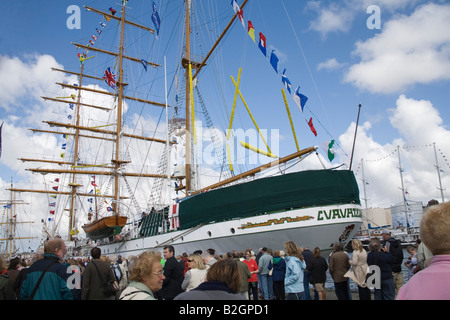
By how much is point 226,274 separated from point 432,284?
59.5 inches

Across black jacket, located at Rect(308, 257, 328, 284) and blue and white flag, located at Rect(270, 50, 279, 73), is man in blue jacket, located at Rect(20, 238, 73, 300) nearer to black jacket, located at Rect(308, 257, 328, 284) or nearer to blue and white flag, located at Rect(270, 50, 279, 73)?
black jacket, located at Rect(308, 257, 328, 284)

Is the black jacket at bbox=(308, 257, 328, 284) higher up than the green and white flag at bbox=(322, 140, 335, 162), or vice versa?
the green and white flag at bbox=(322, 140, 335, 162)

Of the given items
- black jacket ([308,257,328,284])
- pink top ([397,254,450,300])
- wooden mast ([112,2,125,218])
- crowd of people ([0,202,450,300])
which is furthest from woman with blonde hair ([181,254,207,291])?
wooden mast ([112,2,125,218])

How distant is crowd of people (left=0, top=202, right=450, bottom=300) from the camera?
6.19 ft

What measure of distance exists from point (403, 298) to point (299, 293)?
622cm

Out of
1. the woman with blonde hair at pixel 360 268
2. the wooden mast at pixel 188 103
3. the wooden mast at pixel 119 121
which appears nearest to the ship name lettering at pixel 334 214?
the woman with blonde hair at pixel 360 268

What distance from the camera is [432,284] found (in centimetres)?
169

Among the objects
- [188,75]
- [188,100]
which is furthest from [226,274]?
[188,75]

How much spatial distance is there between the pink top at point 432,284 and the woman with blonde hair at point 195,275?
4154 mm

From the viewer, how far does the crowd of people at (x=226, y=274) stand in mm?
1887

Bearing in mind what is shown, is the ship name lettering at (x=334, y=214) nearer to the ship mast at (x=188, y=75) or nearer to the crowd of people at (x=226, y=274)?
the crowd of people at (x=226, y=274)

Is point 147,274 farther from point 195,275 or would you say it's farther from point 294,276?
point 294,276

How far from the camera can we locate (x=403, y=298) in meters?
1.78
